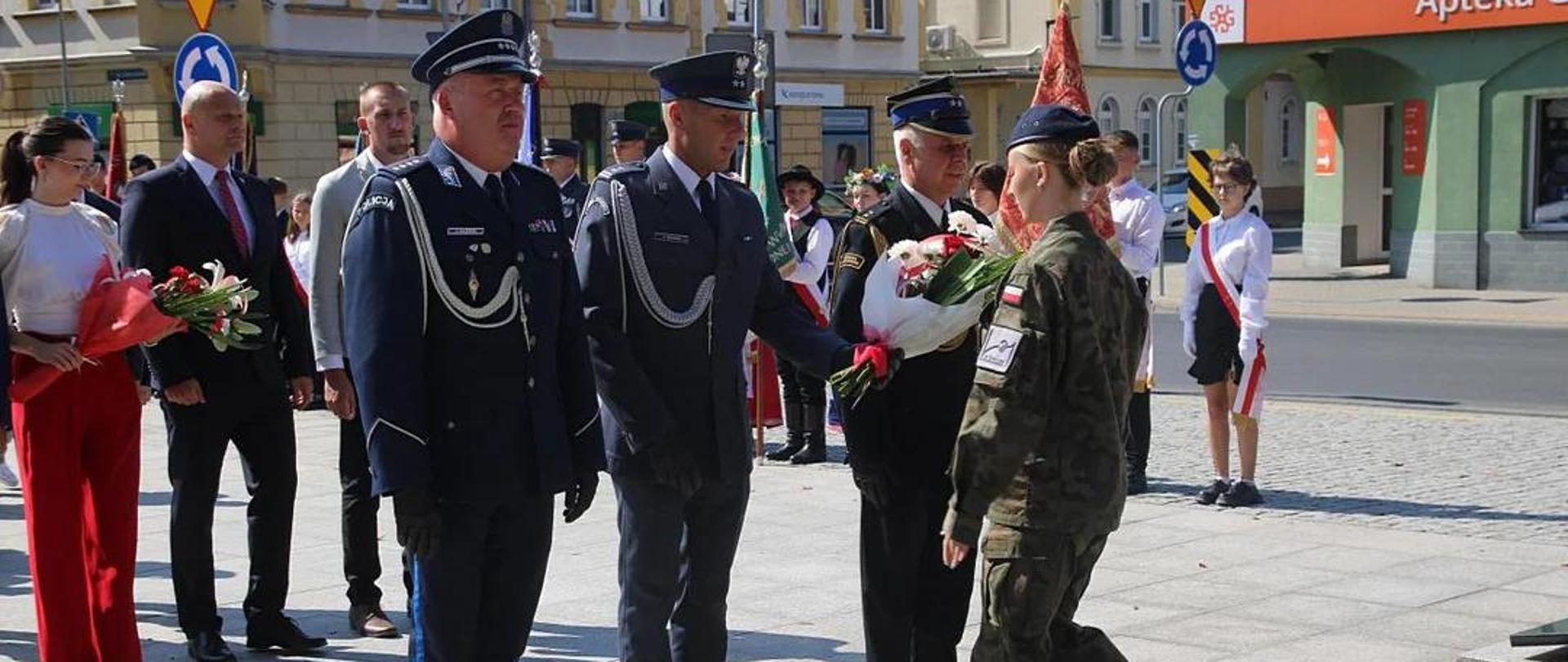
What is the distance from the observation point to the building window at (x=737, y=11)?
1930 inches

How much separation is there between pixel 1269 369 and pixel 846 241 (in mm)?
12775

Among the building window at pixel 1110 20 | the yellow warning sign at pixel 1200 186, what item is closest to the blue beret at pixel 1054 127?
the yellow warning sign at pixel 1200 186

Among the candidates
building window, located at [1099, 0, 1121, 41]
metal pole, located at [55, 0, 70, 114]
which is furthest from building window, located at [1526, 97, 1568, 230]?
building window, located at [1099, 0, 1121, 41]

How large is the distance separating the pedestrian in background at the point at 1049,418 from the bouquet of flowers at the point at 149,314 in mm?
2726

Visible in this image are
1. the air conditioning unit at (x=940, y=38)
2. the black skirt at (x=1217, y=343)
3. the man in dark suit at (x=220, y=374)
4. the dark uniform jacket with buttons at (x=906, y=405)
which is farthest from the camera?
the air conditioning unit at (x=940, y=38)

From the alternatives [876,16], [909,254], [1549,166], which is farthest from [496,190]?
[876,16]

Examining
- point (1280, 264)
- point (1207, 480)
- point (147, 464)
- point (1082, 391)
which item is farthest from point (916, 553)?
point (1280, 264)

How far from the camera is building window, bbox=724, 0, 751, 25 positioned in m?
49.0

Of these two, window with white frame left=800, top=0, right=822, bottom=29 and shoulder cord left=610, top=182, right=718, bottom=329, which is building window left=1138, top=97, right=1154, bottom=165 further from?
shoulder cord left=610, top=182, right=718, bottom=329

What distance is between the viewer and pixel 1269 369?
18.5m

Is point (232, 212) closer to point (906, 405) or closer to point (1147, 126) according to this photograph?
point (906, 405)

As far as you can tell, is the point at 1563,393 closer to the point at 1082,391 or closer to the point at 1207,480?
the point at 1207,480

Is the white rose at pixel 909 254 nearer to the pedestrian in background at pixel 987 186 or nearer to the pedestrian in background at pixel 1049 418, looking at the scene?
the pedestrian in background at pixel 1049 418

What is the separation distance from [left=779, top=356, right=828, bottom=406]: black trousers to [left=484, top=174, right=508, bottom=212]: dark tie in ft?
24.3
